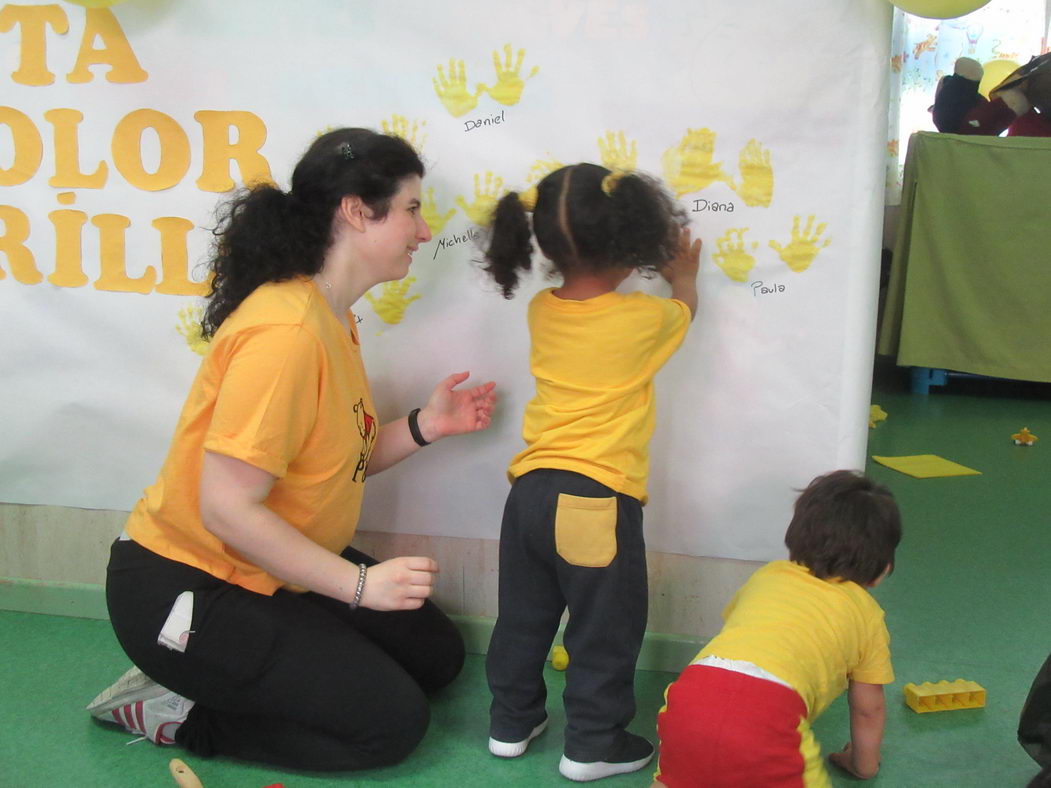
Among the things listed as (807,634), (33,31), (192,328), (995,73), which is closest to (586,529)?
(807,634)

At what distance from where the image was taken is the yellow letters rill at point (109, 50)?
1673mm

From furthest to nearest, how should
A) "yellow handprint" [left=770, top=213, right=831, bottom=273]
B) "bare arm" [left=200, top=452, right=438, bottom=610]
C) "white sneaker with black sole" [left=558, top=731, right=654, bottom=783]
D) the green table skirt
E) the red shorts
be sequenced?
1. the green table skirt
2. "yellow handprint" [left=770, top=213, right=831, bottom=273]
3. "white sneaker with black sole" [left=558, top=731, right=654, bottom=783]
4. "bare arm" [left=200, top=452, right=438, bottom=610]
5. the red shorts

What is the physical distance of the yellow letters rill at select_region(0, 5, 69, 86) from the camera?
169 cm

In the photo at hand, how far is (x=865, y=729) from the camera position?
1328 millimetres

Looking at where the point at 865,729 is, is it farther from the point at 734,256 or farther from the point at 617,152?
the point at 617,152

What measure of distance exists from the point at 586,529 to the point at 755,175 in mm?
601

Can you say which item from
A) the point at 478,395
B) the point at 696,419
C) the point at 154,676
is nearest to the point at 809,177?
the point at 696,419

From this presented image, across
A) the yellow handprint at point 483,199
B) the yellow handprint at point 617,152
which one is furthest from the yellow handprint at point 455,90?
the yellow handprint at point 617,152

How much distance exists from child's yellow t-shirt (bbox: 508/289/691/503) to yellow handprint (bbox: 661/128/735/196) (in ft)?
0.71

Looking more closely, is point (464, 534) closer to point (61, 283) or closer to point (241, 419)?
point (241, 419)

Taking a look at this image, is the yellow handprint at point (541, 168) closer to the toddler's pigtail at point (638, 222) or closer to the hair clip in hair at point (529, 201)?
the hair clip in hair at point (529, 201)

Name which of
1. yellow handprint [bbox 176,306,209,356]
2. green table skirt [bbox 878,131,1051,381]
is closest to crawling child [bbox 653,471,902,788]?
yellow handprint [bbox 176,306,209,356]

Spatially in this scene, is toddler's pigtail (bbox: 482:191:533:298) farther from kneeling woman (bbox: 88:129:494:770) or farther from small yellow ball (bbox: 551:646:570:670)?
small yellow ball (bbox: 551:646:570:670)

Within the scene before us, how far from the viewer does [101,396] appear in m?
1.80
